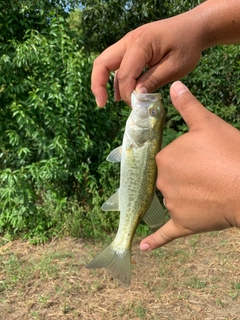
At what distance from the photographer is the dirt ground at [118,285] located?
365cm

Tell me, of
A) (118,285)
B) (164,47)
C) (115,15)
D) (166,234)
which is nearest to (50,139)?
(118,285)

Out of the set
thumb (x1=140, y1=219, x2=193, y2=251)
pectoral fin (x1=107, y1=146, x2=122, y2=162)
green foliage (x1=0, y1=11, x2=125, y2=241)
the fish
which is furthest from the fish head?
green foliage (x1=0, y1=11, x2=125, y2=241)

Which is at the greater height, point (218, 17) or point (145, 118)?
point (218, 17)

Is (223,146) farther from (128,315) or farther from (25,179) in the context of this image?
(25,179)

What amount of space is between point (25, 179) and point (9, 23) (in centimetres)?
220

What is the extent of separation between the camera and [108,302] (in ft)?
12.4

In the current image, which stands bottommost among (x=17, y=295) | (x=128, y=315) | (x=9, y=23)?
(x=128, y=315)

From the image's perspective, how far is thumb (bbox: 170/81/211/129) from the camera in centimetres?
154

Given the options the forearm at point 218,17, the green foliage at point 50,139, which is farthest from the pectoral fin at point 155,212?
the green foliage at point 50,139

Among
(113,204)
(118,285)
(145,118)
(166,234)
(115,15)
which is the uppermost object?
(115,15)

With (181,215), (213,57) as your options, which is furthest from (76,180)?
(181,215)

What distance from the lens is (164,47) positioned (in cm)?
203

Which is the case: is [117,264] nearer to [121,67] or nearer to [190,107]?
[190,107]

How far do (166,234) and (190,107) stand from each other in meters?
0.68
